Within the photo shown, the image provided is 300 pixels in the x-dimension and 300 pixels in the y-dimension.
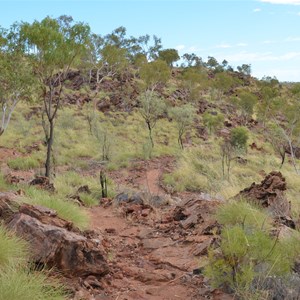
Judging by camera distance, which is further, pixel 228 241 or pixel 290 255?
pixel 290 255

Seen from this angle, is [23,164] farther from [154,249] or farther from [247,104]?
[247,104]

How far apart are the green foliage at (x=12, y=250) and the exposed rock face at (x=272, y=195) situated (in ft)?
13.9

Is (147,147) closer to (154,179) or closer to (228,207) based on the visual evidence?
(154,179)

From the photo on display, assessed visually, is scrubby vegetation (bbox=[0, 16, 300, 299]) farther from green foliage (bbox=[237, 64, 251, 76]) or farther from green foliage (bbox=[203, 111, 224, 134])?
green foliage (bbox=[237, 64, 251, 76])

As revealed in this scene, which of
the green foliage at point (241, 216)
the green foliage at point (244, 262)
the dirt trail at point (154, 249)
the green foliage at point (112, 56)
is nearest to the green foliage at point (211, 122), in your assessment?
the green foliage at point (112, 56)

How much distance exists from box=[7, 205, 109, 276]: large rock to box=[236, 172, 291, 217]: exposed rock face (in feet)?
11.2

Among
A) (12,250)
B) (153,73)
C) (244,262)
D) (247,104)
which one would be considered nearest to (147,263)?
(244,262)

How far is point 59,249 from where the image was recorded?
4324mm

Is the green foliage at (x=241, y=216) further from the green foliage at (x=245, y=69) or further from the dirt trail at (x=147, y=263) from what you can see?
the green foliage at (x=245, y=69)

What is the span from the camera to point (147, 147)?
2222 cm

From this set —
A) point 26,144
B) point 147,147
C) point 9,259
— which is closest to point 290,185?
point 9,259

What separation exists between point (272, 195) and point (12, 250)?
16.7 ft

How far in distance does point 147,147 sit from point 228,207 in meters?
16.1

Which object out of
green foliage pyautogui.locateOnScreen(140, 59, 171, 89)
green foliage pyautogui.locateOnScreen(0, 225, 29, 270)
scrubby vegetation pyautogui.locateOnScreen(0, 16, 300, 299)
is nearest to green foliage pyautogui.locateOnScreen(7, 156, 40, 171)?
scrubby vegetation pyautogui.locateOnScreen(0, 16, 300, 299)
